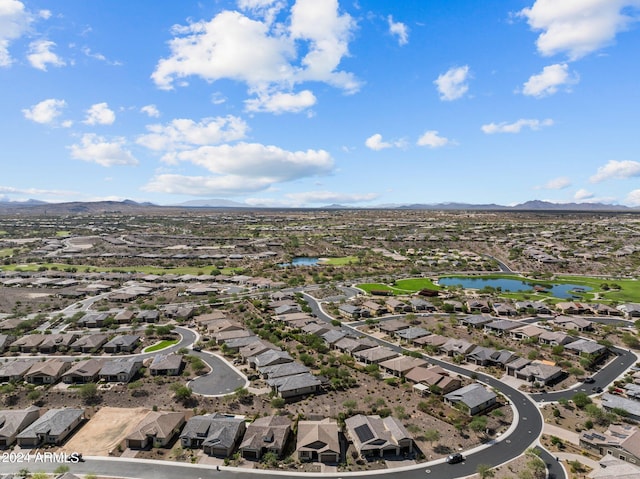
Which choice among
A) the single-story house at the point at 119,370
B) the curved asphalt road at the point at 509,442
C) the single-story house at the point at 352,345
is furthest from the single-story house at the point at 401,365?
the single-story house at the point at 119,370

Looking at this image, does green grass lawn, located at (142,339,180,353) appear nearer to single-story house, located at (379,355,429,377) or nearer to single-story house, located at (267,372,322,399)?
single-story house, located at (267,372,322,399)

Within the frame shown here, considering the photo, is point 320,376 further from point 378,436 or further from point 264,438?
Result: point 264,438

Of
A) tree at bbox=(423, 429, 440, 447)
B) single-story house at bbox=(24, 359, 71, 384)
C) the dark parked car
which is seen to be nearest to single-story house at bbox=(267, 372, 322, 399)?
tree at bbox=(423, 429, 440, 447)

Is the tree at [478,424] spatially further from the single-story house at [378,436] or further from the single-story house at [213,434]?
the single-story house at [213,434]

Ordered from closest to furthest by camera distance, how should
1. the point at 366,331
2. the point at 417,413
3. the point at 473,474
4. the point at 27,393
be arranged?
the point at 473,474, the point at 417,413, the point at 27,393, the point at 366,331

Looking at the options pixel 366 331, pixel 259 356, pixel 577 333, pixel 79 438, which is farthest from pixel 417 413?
pixel 577 333

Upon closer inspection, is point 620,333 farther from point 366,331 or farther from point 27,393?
point 27,393
